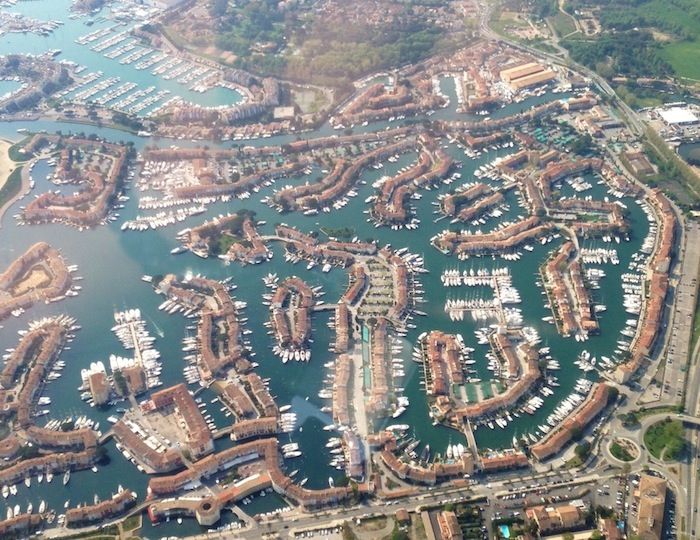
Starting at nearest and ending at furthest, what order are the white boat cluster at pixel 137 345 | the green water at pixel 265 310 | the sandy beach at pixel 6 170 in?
the green water at pixel 265 310, the white boat cluster at pixel 137 345, the sandy beach at pixel 6 170

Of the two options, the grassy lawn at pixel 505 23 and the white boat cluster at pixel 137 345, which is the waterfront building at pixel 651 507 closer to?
the white boat cluster at pixel 137 345

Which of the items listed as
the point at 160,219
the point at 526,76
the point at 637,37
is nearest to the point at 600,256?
the point at 526,76

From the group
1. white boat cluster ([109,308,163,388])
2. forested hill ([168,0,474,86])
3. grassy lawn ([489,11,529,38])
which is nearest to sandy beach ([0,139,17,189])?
white boat cluster ([109,308,163,388])

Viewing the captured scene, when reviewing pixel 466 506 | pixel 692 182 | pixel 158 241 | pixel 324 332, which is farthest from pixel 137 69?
pixel 466 506

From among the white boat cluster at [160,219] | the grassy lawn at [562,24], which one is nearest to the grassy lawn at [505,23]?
the grassy lawn at [562,24]

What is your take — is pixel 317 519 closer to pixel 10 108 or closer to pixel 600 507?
pixel 600 507

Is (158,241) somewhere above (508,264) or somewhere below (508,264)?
below
